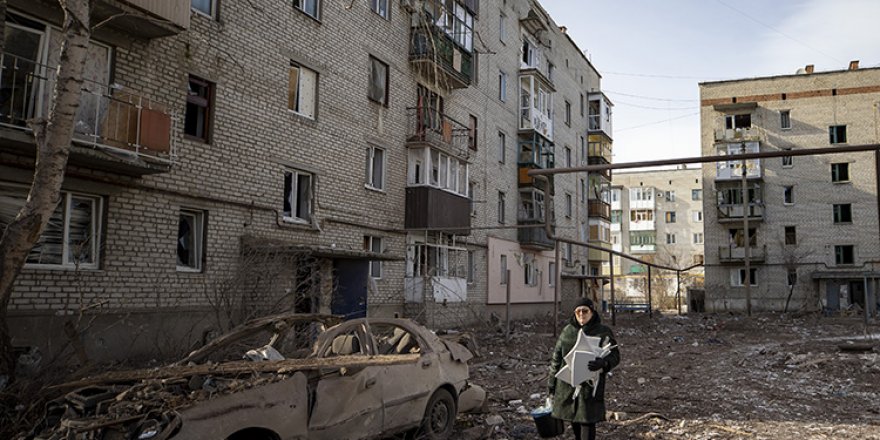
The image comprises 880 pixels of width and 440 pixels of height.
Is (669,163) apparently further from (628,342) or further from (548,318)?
(548,318)

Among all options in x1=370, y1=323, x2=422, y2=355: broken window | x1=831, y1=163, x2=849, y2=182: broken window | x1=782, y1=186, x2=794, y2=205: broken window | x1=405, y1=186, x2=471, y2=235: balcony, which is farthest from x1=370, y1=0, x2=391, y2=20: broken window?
x1=831, y1=163, x2=849, y2=182: broken window

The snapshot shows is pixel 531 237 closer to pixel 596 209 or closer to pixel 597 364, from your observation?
pixel 596 209

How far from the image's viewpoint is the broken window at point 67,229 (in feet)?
34.0

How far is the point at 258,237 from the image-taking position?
14.8m

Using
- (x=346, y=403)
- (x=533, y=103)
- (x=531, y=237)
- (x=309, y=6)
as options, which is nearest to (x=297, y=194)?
(x=309, y=6)

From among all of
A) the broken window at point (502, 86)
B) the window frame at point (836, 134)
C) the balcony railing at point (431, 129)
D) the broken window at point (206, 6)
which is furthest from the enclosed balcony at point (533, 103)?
the window frame at point (836, 134)

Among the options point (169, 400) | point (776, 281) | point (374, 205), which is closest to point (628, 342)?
point (374, 205)

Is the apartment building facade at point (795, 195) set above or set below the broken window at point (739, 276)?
above

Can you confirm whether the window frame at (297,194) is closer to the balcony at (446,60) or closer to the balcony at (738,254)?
the balcony at (446,60)

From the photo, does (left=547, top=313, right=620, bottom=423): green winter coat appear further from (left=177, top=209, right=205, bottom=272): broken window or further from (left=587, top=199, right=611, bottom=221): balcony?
(left=587, top=199, right=611, bottom=221): balcony

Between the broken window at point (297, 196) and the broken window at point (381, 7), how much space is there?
662 cm

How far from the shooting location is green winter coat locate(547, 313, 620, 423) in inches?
234

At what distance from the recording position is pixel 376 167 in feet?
66.9

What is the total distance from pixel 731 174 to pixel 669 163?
122ft
